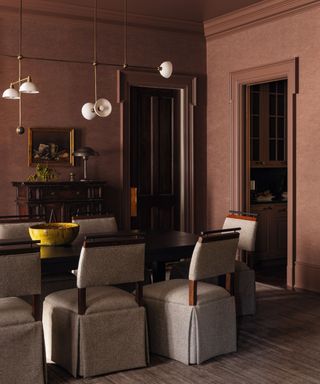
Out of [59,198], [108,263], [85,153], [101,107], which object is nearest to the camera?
[108,263]

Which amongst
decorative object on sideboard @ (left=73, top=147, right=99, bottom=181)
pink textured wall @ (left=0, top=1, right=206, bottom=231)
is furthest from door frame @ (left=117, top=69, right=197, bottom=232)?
decorative object on sideboard @ (left=73, top=147, right=99, bottom=181)

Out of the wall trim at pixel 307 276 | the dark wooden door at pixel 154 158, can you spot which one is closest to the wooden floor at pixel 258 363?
the wall trim at pixel 307 276

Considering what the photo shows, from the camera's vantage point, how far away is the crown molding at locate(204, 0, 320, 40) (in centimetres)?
689

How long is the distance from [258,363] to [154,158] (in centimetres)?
426

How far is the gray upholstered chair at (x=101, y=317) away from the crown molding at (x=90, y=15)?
3934 millimetres

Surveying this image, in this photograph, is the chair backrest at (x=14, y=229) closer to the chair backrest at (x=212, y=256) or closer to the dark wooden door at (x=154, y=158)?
the chair backrest at (x=212, y=256)

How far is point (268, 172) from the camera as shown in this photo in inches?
351

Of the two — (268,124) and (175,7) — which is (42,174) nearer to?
(175,7)

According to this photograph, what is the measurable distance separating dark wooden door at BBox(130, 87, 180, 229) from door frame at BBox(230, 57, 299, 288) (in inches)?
33.3

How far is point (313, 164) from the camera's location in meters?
6.80

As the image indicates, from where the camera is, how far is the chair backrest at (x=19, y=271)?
371 centimetres

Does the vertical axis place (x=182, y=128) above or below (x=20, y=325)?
above

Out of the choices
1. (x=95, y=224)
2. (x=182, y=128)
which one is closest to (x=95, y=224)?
(x=95, y=224)

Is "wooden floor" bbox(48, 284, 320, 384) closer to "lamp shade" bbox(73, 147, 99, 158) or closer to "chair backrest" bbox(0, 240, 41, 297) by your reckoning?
"chair backrest" bbox(0, 240, 41, 297)
